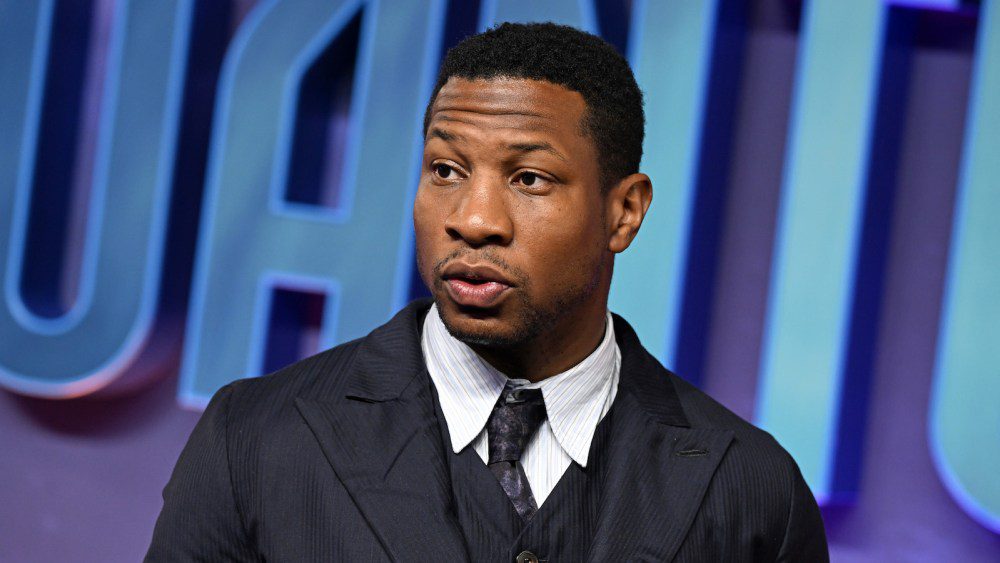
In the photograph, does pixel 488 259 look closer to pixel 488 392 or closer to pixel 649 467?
pixel 488 392

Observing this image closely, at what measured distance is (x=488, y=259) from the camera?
1277 mm

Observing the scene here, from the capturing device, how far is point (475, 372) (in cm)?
138

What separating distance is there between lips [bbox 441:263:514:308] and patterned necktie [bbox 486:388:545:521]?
16 cm

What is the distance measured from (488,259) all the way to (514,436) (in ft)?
0.75

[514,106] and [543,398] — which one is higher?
[514,106]

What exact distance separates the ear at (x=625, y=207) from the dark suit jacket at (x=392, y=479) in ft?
0.60

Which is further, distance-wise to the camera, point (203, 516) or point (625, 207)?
point (625, 207)

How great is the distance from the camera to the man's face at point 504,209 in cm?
129

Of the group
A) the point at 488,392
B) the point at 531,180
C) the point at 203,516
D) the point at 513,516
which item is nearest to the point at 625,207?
the point at 531,180

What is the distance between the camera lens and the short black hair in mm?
1348

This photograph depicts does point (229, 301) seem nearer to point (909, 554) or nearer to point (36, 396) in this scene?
point (36, 396)

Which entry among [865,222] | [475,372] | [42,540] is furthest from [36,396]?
[865,222]

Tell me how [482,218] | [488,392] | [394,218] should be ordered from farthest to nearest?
[394,218], [488,392], [482,218]

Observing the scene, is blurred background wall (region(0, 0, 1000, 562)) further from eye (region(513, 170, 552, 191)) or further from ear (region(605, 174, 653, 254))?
eye (region(513, 170, 552, 191))
